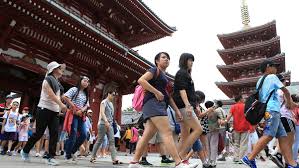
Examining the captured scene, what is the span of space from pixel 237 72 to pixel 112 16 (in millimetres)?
18304

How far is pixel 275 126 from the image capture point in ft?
13.5

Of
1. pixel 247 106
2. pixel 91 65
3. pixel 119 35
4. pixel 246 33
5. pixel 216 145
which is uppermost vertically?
pixel 246 33

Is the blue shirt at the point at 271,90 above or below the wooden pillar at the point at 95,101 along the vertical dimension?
below

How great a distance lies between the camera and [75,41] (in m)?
10.9

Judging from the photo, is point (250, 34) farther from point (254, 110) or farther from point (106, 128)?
point (254, 110)

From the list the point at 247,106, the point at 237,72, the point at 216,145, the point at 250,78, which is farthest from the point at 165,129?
the point at 237,72

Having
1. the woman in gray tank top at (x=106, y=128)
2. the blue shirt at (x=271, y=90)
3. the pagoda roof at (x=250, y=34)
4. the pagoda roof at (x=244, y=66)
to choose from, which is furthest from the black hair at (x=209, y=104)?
the pagoda roof at (x=250, y=34)

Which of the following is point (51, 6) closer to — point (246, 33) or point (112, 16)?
point (112, 16)

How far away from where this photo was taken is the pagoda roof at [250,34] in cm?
2871

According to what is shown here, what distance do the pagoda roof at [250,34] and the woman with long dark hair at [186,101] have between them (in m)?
26.3

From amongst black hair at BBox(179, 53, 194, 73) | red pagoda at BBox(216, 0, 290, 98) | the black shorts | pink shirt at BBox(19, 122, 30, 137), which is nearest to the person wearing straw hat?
black hair at BBox(179, 53, 194, 73)

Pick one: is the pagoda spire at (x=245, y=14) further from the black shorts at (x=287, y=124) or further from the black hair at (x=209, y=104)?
the black shorts at (x=287, y=124)

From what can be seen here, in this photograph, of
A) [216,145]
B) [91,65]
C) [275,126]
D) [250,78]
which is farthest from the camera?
[250,78]

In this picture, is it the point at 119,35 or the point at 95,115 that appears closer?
the point at 95,115
